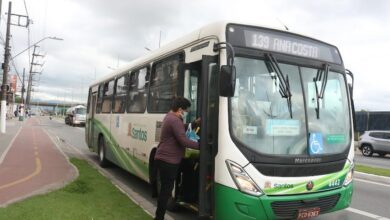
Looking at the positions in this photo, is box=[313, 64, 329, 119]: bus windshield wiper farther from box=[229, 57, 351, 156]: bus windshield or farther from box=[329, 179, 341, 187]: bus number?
box=[329, 179, 341, 187]: bus number

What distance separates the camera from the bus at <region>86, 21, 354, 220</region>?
5809 millimetres

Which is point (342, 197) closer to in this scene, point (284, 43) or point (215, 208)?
point (215, 208)

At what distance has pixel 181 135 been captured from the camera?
6273 mm

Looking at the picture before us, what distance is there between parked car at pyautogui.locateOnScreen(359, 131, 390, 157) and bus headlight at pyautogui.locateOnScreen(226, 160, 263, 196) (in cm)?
2323

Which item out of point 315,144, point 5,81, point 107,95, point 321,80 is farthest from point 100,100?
point 5,81

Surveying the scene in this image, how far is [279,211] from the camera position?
5895mm

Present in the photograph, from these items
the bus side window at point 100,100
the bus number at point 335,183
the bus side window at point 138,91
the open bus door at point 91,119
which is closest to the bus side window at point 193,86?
the bus number at point 335,183

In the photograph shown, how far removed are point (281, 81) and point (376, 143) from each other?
22892mm

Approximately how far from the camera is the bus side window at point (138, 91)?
9.51 meters

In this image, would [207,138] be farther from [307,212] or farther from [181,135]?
[307,212]

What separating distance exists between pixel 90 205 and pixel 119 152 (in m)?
3.91

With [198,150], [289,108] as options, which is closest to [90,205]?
[198,150]

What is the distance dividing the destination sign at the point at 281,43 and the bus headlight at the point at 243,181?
173 centimetres

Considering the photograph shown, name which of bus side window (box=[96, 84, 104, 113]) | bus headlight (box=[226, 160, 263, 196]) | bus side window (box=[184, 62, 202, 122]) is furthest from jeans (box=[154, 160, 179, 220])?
bus side window (box=[96, 84, 104, 113])
